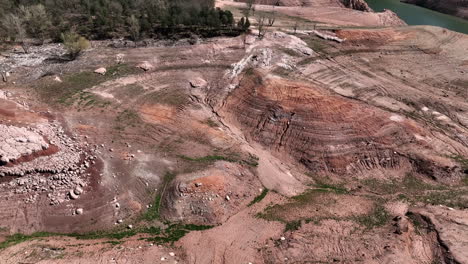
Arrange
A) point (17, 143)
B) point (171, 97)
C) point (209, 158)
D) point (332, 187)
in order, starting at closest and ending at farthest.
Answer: point (17, 143)
point (209, 158)
point (332, 187)
point (171, 97)

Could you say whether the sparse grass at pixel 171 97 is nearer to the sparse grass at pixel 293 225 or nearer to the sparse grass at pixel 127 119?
the sparse grass at pixel 127 119

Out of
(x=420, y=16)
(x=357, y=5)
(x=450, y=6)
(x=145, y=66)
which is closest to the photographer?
(x=145, y=66)

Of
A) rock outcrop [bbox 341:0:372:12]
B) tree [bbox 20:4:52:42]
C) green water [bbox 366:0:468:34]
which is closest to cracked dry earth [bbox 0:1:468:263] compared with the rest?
tree [bbox 20:4:52:42]

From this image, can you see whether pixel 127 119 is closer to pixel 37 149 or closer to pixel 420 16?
pixel 37 149

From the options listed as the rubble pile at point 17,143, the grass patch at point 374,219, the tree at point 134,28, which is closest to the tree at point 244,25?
the tree at point 134,28

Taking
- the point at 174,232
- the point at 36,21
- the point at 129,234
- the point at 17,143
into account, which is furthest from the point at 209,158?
the point at 36,21

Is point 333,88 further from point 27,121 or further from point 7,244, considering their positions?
point 7,244
